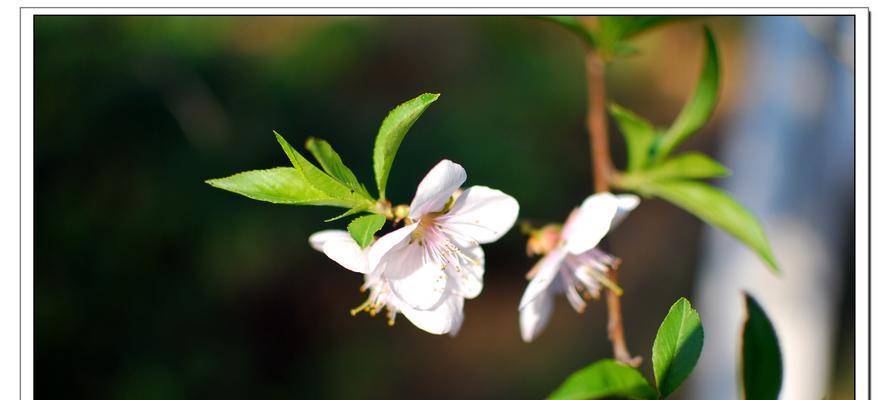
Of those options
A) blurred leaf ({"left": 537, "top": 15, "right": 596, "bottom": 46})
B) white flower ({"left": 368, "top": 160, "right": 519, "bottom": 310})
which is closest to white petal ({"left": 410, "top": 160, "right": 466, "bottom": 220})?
white flower ({"left": 368, "top": 160, "right": 519, "bottom": 310})

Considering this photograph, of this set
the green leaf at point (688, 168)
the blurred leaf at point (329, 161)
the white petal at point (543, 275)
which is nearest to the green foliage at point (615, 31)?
the green leaf at point (688, 168)

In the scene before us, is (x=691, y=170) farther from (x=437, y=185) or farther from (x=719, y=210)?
(x=437, y=185)

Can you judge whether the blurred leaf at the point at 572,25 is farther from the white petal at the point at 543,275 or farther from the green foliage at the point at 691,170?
the white petal at the point at 543,275

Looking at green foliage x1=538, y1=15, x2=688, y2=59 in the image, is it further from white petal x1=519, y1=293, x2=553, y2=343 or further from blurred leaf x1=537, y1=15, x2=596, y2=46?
white petal x1=519, y1=293, x2=553, y2=343

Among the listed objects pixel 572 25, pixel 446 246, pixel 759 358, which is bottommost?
pixel 759 358

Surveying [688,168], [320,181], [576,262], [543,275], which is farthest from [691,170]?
[320,181]

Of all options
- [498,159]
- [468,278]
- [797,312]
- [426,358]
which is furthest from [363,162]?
[468,278]
